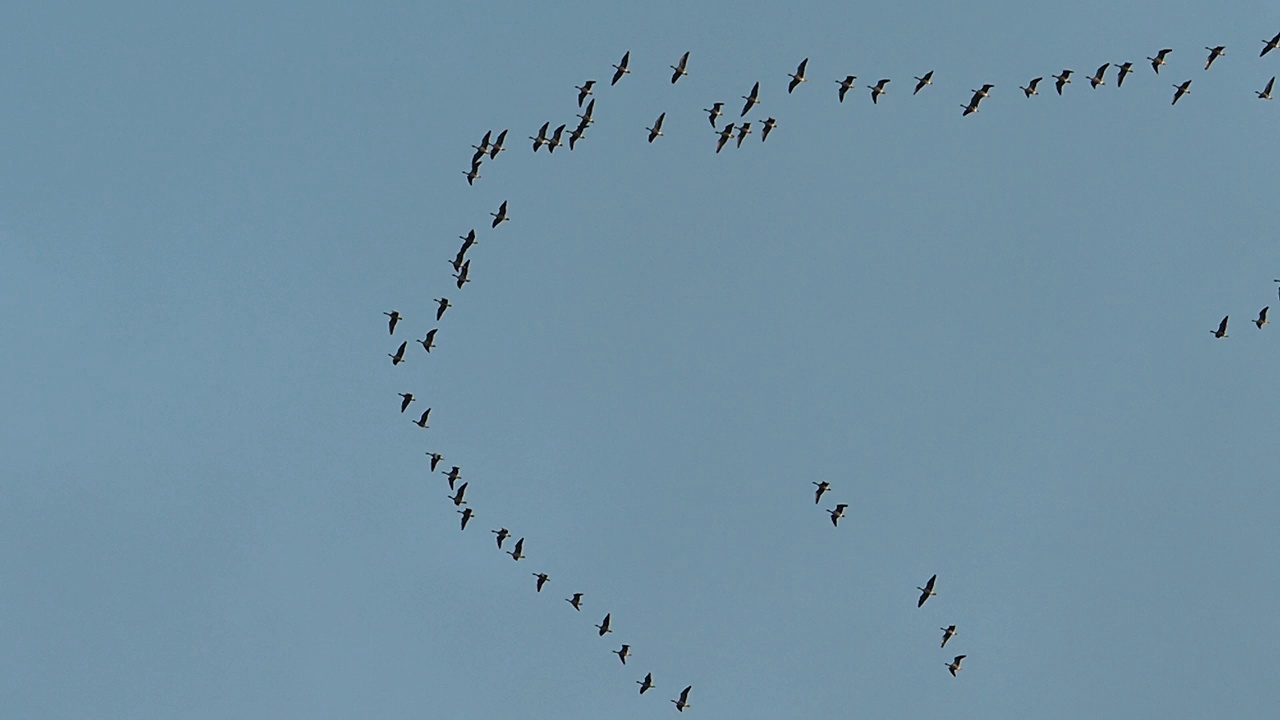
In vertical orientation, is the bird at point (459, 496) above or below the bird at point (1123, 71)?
below

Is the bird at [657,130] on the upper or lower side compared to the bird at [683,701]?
upper

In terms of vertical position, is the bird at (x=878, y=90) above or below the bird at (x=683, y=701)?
above

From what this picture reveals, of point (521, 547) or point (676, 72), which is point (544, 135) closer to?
point (676, 72)

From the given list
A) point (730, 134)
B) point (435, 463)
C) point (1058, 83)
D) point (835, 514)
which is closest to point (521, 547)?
point (435, 463)

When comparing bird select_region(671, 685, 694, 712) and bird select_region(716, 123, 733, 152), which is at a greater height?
bird select_region(716, 123, 733, 152)

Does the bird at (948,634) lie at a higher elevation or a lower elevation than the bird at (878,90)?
lower

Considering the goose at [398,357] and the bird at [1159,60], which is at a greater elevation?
the bird at [1159,60]

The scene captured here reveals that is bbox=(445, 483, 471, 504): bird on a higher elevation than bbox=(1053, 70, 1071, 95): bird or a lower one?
lower

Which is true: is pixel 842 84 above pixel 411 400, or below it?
above

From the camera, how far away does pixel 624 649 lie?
440ft

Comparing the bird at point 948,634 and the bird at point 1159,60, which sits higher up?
the bird at point 1159,60

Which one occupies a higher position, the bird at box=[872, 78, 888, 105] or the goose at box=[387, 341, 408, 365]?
the bird at box=[872, 78, 888, 105]

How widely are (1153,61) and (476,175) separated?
146ft

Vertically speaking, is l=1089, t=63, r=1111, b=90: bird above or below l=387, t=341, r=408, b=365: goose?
above
